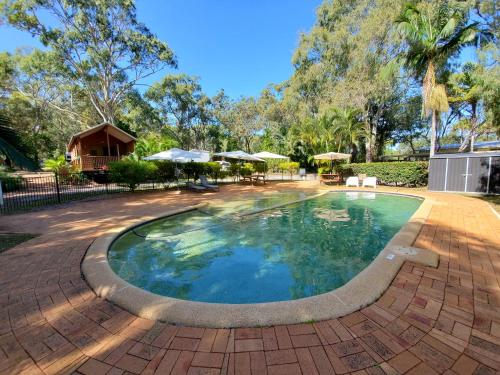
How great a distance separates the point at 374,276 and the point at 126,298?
3155 mm

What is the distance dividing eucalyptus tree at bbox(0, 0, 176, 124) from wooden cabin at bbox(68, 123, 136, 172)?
5181mm

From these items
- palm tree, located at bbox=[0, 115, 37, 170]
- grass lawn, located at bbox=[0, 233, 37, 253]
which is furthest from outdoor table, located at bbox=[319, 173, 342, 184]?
grass lawn, located at bbox=[0, 233, 37, 253]

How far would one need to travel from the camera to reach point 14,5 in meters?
18.3

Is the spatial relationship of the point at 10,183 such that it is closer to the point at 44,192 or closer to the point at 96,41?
the point at 44,192

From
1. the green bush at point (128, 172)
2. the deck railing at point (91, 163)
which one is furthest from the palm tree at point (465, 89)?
the deck railing at point (91, 163)

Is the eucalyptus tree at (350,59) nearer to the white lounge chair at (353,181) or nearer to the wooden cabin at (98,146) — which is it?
the white lounge chair at (353,181)

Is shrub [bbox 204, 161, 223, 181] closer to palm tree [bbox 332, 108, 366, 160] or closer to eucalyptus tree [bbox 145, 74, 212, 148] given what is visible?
palm tree [bbox 332, 108, 366, 160]

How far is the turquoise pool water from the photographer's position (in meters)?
3.86

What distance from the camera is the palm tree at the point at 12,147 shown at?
5.39m

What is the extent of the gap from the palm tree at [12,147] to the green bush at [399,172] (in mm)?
16533

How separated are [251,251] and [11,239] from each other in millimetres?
5220

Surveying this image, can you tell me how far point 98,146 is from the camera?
20609mm

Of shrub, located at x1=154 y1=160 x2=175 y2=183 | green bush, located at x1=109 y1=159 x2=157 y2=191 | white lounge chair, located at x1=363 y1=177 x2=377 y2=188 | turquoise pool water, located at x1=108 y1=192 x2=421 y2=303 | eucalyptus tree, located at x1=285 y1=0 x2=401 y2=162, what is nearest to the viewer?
turquoise pool water, located at x1=108 y1=192 x2=421 y2=303

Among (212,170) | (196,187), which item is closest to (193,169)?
(212,170)
